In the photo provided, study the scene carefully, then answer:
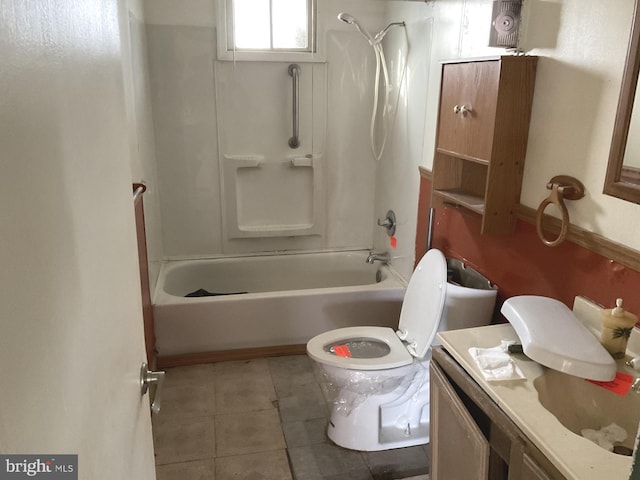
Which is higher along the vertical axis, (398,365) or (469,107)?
(469,107)

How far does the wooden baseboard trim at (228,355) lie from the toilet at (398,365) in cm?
67

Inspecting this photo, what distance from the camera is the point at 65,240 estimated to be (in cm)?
66

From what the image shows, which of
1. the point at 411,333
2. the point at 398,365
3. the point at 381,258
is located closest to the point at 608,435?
the point at 398,365

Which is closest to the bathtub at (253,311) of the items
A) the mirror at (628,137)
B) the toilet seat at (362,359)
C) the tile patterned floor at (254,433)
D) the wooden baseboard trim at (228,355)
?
the wooden baseboard trim at (228,355)

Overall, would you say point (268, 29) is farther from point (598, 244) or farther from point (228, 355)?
point (598, 244)

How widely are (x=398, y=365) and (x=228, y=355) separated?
1.18 m

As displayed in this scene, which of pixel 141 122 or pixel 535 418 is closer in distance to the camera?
pixel 535 418

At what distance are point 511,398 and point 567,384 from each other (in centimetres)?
23

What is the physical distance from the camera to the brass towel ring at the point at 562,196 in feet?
5.05

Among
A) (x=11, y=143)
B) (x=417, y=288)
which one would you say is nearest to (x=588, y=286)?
(x=417, y=288)

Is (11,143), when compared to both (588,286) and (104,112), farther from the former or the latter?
(588,286)

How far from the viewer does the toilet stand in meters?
2.01

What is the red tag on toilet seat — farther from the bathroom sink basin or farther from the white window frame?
the white window frame

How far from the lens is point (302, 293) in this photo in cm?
292
